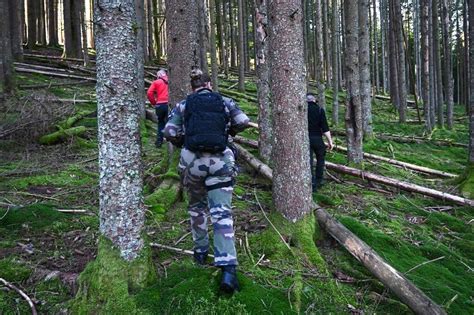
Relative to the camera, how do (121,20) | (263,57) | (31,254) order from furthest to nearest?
(263,57) → (31,254) → (121,20)

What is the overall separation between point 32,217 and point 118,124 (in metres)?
2.57

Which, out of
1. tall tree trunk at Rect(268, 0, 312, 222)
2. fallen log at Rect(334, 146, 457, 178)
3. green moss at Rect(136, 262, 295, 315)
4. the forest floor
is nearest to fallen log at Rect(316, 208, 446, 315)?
the forest floor

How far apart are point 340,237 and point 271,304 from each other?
152 centimetres

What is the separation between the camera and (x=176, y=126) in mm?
4230

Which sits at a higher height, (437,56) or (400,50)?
(400,50)

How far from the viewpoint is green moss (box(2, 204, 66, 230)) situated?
5.15 meters

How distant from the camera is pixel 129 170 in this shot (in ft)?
12.0

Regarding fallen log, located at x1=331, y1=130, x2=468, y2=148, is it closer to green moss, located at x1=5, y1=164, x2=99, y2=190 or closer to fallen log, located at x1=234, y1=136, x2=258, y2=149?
fallen log, located at x1=234, y1=136, x2=258, y2=149

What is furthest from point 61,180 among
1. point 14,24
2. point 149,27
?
point 149,27

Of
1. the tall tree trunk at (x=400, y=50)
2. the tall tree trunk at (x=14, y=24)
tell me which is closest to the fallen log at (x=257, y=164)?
the tall tree trunk at (x=400, y=50)

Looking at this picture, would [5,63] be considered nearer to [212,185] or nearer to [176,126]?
[176,126]

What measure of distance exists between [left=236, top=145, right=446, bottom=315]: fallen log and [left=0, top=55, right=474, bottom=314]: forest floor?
0.22 meters

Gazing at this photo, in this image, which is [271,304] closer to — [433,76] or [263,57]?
[263,57]

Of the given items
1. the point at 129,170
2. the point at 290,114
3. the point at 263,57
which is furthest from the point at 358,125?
the point at 129,170
